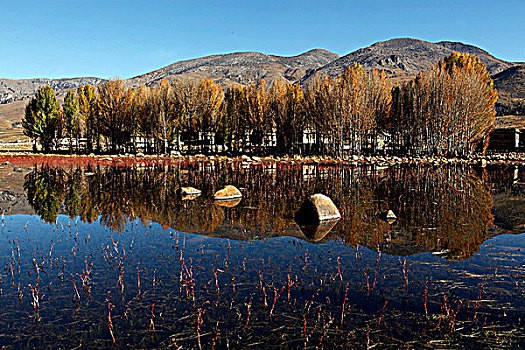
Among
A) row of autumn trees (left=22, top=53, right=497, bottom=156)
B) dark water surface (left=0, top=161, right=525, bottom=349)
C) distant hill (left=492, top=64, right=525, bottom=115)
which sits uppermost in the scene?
distant hill (left=492, top=64, right=525, bottom=115)

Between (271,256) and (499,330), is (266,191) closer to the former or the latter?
(271,256)

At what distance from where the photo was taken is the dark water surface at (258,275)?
6.33 metres

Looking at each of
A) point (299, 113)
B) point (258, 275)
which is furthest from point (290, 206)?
point (299, 113)

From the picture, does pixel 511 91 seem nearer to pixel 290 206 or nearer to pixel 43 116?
pixel 43 116

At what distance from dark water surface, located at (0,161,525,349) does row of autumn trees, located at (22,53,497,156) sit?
2966cm

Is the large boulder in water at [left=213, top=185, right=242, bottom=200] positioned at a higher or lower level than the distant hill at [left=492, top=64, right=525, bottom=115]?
lower

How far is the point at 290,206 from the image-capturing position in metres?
16.5

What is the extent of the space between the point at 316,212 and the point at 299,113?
3986 cm

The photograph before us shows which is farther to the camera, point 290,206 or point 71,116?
point 71,116

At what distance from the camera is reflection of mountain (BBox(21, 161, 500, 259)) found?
479 inches

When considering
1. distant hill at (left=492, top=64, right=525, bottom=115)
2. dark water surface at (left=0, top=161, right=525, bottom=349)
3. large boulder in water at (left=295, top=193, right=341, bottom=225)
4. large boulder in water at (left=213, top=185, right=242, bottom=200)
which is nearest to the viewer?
dark water surface at (left=0, top=161, right=525, bottom=349)

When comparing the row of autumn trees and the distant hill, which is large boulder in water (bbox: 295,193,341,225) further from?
the distant hill

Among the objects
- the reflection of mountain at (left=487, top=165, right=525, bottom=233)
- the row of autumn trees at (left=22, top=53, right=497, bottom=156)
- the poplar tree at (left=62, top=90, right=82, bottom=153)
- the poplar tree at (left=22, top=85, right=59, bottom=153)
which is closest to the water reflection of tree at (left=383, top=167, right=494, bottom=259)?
the reflection of mountain at (left=487, top=165, right=525, bottom=233)

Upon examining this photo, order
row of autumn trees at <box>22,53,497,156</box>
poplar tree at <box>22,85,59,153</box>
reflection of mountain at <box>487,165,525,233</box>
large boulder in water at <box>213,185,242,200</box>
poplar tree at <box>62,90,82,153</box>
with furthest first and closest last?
poplar tree at <box>22,85,59,153</box> → poplar tree at <box>62,90,82,153</box> → row of autumn trees at <box>22,53,497,156</box> → large boulder in water at <box>213,185,242,200</box> → reflection of mountain at <box>487,165,525,233</box>
